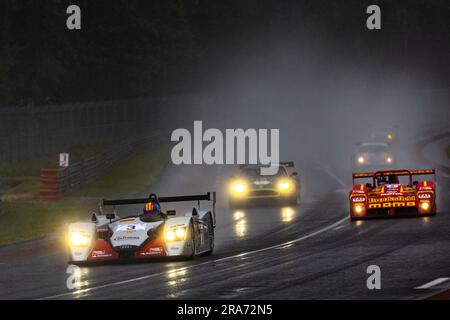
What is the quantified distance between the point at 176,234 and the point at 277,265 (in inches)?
78.0

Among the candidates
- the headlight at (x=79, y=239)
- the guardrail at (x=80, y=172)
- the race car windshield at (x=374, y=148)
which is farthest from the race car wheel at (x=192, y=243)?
the race car windshield at (x=374, y=148)

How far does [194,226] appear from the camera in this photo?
64.3ft

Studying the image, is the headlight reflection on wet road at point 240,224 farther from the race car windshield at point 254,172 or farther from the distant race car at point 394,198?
the distant race car at point 394,198

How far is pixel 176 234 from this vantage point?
19.0 metres

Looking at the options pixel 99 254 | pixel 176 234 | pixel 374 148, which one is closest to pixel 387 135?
pixel 374 148

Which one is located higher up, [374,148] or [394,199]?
[374,148]

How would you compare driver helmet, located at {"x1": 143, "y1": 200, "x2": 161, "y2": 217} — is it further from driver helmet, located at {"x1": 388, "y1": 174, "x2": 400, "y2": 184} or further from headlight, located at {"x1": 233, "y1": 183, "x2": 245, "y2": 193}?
headlight, located at {"x1": 233, "y1": 183, "x2": 245, "y2": 193}

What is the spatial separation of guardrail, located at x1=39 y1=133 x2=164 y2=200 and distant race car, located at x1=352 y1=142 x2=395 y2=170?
11540 mm

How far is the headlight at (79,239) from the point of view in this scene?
1934cm

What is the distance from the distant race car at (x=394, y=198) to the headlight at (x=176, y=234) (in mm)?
7796

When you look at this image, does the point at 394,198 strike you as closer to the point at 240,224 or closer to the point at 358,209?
the point at 358,209

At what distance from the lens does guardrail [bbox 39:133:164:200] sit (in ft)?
126
